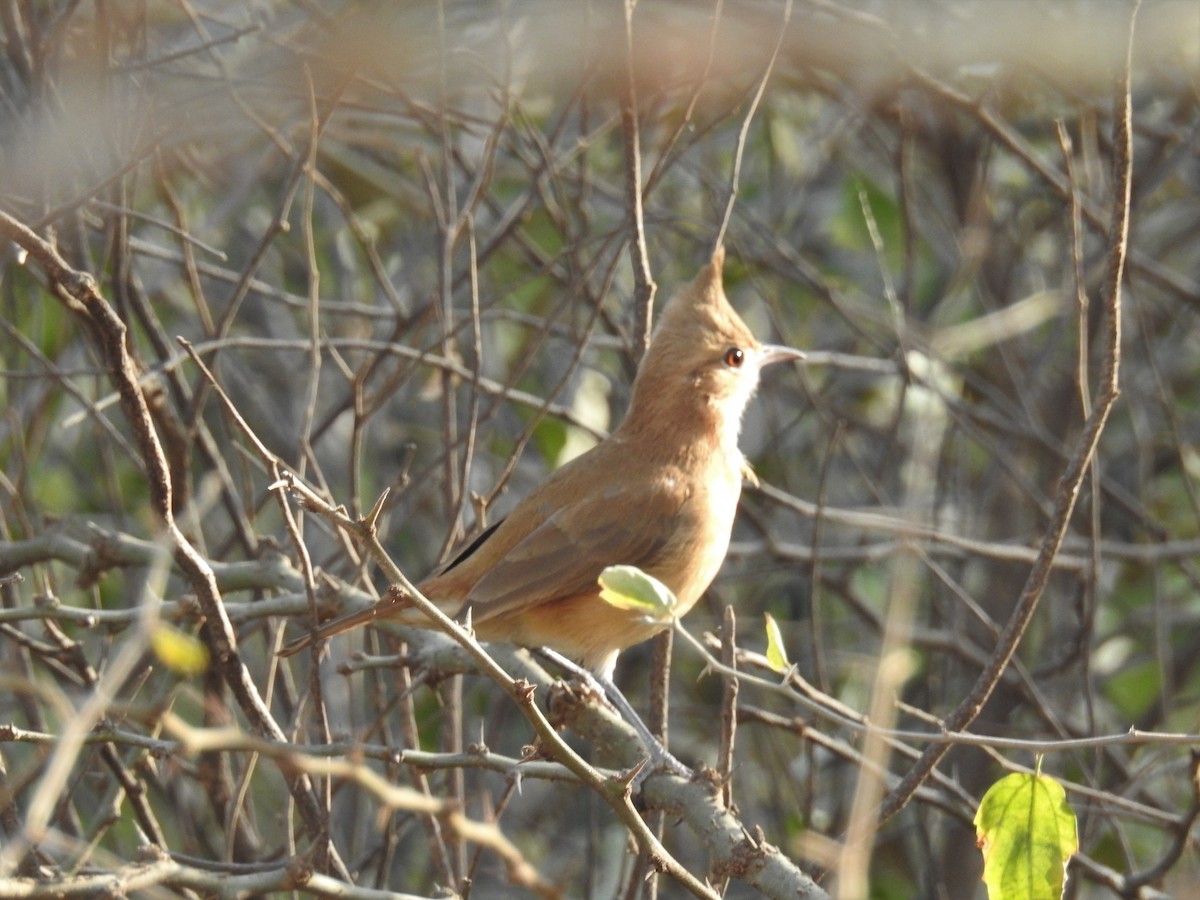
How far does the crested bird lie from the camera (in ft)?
14.8

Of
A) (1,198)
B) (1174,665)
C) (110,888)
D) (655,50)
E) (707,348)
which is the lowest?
(1174,665)

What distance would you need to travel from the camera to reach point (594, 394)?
6320mm

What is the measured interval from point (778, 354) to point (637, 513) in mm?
769

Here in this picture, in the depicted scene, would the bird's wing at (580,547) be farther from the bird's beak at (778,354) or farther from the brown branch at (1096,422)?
the brown branch at (1096,422)

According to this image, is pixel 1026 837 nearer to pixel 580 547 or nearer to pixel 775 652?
pixel 775 652

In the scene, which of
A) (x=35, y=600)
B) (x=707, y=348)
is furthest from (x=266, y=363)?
(x=35, y=600)

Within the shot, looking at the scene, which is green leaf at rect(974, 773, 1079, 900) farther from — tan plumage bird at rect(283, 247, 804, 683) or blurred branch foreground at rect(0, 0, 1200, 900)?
tan plumage bird at rect(283, 247, 804, 683)

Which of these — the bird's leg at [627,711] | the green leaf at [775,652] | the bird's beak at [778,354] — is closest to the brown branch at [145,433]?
the bird's leg at [627,711]

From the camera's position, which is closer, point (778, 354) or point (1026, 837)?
point (1026, 837)

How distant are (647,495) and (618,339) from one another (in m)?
0.83

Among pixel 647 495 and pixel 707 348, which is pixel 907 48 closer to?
pixel 707 348

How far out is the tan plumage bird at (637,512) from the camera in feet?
14.8

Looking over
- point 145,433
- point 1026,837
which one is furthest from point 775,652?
point 145,433

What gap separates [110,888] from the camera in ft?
7.20
